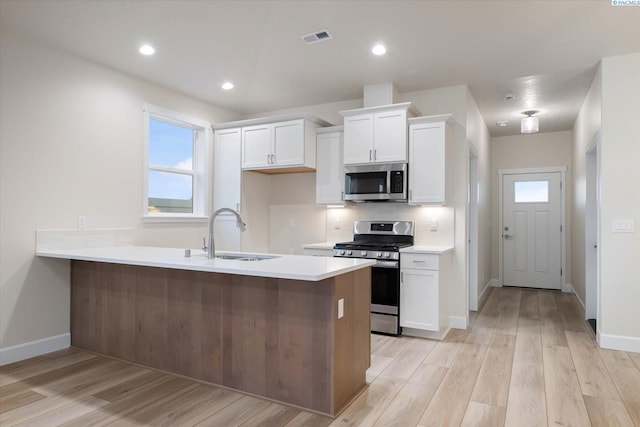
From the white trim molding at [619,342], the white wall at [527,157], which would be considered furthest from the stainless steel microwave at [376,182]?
the white wall at [527,157]

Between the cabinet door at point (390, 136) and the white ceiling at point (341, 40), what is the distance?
0.41 m

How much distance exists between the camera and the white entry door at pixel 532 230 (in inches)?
264

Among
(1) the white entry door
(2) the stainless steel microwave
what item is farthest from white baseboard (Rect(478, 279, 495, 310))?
(2) the stainless steel microwave

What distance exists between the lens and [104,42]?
11.0ft

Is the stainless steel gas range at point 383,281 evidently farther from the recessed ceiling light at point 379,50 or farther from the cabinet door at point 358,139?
the recessed ceiling light at point 379,50

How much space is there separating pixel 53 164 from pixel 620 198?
5074 millimetres

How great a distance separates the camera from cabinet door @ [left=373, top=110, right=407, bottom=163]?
4.14m

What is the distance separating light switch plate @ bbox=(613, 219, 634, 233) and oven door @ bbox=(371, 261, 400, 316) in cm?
200

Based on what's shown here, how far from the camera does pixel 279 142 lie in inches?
188

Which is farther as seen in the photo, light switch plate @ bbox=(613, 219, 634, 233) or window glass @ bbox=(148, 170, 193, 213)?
window glass @ bbox=(148, 170, 193, 213)

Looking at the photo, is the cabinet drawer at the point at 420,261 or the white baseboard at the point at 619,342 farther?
the cabinet drawer at the point at 420,261

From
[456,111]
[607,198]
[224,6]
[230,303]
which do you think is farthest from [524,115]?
[230,303]

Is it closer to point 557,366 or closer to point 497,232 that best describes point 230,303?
point 557,366

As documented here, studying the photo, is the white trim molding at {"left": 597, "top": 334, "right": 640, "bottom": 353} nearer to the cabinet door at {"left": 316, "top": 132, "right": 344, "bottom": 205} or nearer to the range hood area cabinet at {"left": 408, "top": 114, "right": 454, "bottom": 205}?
the range hood area cabinet at {"left": 408, "top": 114, "right": 454, "bottom": 205}
